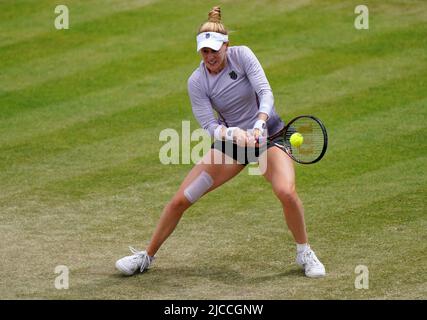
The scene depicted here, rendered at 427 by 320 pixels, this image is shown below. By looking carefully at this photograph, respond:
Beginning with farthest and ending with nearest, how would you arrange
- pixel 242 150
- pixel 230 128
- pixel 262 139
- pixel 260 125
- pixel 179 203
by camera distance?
pixel 179 203 < pixel 242 150 < pixel 262 139 < pixel 230 128 < pixel 260 125

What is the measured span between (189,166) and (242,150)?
3.80 metres

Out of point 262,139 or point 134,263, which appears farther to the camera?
point 134,263

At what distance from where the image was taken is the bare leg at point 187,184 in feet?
32.1

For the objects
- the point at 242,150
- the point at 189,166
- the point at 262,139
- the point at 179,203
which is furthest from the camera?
the point at 189,166

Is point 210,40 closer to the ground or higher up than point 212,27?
closer to the ground

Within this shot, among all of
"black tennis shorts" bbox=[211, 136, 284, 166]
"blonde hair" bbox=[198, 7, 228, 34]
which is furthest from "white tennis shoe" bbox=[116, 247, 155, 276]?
"blonde hair" bbox=[198, 7, 228, 34]

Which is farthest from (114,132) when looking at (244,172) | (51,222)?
(51,222)

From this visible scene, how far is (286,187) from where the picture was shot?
9484 mm

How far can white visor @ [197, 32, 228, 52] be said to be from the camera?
371 inches

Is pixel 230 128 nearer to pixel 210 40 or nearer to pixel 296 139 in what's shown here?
pixel 296 139

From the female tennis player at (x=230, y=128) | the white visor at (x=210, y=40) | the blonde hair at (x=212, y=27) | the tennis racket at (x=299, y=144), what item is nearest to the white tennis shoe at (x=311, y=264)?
the female tennis player at (x=230, y=128)

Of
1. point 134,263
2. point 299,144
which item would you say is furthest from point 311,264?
point 134,263

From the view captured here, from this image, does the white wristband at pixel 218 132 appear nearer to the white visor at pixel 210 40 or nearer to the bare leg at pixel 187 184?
the bare leg at pixel 187 184

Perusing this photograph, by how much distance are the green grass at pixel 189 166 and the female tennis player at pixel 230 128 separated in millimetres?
322
